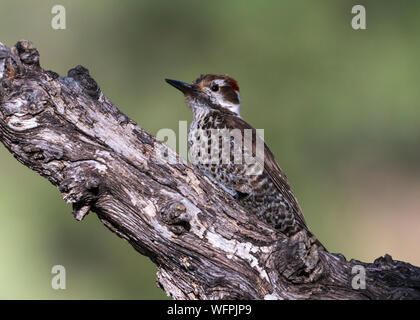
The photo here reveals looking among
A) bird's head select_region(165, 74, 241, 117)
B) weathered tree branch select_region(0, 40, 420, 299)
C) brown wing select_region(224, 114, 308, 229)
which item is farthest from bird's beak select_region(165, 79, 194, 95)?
weathered tree branch select_region(0, 40, 420, 299)

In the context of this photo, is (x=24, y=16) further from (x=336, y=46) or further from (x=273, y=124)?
(x=336, y=46)

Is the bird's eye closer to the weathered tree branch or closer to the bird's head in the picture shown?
the bird's head

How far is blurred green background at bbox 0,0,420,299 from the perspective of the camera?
5895 mm

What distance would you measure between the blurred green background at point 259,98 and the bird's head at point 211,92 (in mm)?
1608

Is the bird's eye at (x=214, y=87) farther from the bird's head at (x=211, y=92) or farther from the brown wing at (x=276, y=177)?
the brown wing at (x=276, y=177)

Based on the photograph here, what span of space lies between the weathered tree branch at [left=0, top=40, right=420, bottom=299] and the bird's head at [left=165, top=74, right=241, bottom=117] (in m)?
1.25

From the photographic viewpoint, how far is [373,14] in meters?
7.32

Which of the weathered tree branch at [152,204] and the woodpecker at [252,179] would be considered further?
the woodpecker at [252,179]

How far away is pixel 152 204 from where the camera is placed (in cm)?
295

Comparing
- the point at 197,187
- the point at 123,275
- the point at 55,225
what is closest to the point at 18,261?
the point at 55,225

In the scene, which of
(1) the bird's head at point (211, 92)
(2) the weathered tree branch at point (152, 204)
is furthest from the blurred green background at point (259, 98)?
(2) the weathered tree branch at point (152, 204)

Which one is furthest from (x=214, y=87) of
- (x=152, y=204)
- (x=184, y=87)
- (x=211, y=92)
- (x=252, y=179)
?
(x=152, y=204)

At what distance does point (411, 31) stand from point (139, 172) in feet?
18.2

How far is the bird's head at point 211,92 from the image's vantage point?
4316 millimetres
